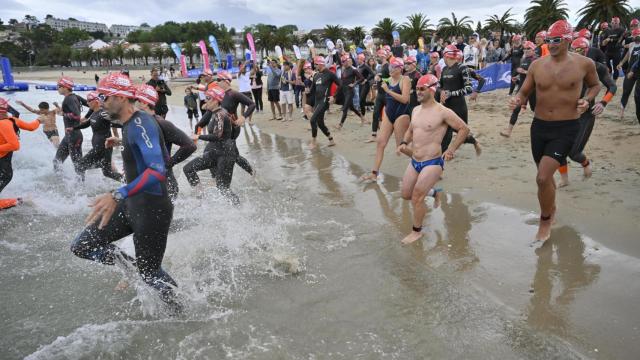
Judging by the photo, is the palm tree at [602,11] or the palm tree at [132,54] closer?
the palm tree at [602,11]

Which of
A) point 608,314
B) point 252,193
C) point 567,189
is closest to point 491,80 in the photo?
point 567,189

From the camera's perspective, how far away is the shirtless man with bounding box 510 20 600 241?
4.11 metres

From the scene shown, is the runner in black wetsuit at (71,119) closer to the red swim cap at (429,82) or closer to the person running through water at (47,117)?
the person running through water at (47,117)

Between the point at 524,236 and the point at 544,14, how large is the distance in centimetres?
2958

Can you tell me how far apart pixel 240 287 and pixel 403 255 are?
5.38 ft

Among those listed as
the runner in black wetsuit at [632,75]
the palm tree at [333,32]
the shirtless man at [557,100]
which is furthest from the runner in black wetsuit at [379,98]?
Answer: the palm tree at [333,32]

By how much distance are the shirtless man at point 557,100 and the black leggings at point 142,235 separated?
3505mm

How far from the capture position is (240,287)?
13.1 feet

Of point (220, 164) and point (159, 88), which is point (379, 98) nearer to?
point (220, 164)

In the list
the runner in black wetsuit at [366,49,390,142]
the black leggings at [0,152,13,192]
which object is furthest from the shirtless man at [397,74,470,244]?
the black leggings at [0,152,13,192]

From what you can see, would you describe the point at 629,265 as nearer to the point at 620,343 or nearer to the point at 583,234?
the point at 583,234

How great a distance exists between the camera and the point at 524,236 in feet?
15.0

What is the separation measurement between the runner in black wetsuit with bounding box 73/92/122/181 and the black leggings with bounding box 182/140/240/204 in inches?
60.3

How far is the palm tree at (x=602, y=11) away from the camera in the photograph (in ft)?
75.0
